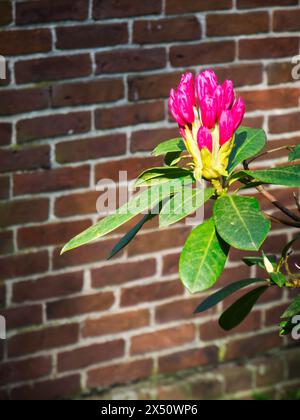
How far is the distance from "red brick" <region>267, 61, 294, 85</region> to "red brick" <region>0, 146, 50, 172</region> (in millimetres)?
757

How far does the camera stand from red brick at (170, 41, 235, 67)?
2355 millimetres

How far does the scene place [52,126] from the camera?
2.25 metres

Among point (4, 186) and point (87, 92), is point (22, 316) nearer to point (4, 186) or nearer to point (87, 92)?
point (4, 186)

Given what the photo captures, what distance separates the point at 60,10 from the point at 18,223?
0.62 metres

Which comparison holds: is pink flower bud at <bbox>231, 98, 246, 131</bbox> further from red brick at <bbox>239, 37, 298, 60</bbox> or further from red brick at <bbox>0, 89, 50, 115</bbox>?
red brick at <bbox>239, 37, 298, 60</bbox>

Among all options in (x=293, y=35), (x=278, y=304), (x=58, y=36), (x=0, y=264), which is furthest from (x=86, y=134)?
(x=278, y=304)

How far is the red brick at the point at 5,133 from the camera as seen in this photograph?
86.6 inches

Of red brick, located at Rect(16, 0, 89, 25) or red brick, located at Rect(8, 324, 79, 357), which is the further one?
red brick, located at Rect(8, 324, 79, 357)

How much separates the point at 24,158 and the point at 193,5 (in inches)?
26.9

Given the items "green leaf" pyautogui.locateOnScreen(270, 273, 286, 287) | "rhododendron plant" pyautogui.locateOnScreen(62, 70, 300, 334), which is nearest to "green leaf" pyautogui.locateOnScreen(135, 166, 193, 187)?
"rhododendron plant" pyautogui.locateOnScreen(62, 70, 300, 334)

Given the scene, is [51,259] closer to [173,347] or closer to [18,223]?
[18,223]

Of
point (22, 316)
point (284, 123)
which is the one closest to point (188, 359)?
point (22, 316)

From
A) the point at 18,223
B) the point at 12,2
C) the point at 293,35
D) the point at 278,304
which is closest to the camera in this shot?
the point at 12,2

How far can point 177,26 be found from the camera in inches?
92.1
